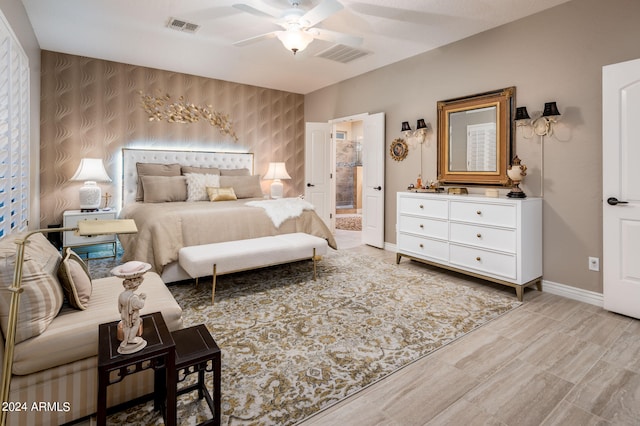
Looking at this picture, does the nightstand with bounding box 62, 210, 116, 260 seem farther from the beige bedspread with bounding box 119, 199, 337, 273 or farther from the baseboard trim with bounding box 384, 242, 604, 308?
the baseboard trim with bounding box 384, 242, 604, 308

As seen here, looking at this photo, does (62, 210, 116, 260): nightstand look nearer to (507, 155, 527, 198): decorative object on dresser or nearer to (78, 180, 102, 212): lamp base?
(78, 180, 102, 212): lamp base

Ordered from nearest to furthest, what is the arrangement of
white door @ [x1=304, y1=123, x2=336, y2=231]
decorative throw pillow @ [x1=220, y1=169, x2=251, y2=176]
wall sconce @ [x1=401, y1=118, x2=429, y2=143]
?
wall sconce @ [x1=401, y1=118, x2=429, y2=143], decorative throw pillow @ [x1=220, y1=169, x2=251, y2=176], white door @ [x1=304, y1=123, x2=336, y2=231]

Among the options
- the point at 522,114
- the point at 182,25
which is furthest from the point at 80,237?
the point at 522,114

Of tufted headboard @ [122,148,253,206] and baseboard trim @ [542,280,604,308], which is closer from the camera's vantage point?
baseboard trim @ [542,280,604,308]

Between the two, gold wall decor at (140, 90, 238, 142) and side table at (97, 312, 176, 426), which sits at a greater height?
gold wall decor at (140, 90, 238, 142)

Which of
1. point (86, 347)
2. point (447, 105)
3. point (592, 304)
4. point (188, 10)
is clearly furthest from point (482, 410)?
point (188, 10)

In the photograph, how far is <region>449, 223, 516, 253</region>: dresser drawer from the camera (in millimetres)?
3088

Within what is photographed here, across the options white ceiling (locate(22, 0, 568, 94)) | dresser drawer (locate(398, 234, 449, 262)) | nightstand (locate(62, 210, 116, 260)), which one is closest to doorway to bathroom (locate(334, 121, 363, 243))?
white ceiling (locate(22, 0, 568, 94))

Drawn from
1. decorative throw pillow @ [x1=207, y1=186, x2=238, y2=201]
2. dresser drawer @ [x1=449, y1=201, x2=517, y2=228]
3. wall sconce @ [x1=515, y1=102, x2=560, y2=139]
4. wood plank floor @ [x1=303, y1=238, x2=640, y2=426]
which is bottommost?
wood plank floor @ [x1=303, y1=238, x2=640, y2=426]

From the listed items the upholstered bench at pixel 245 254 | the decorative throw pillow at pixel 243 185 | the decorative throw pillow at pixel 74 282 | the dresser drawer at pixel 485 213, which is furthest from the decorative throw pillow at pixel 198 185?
the dresser drawer at pixel 485 213

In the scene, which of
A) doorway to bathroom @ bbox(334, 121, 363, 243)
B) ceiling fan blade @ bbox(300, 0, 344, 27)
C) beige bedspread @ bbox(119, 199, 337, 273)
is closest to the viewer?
ceiling fan blade @ bbox(300, 0, 344, 27)

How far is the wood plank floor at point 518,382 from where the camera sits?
1.54m

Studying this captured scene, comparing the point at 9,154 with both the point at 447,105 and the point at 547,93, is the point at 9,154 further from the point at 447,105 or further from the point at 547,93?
the point at 547,93

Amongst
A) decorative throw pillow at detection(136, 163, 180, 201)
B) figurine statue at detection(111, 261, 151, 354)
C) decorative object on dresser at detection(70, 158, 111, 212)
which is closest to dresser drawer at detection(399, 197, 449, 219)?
figurine statue at detection(111, 261, 151, 354)
